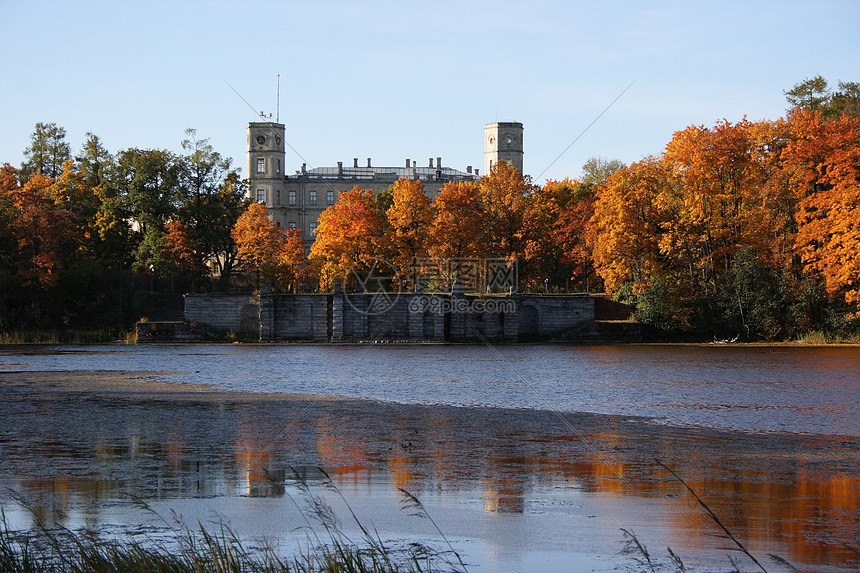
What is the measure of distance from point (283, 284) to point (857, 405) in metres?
48.5

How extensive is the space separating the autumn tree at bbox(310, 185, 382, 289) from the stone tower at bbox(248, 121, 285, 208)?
5625 cm

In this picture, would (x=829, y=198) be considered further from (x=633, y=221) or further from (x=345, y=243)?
(x=345, y=243)

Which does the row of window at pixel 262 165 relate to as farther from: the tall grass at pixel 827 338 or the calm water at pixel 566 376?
the tall grass at pixel 827 338

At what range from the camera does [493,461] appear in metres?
14.3

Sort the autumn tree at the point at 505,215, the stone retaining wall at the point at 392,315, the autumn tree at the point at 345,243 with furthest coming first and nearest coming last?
1. the autumn tree at the point at 345,243
2. the autumn tree at the point at 505,215
3. the stone retaining wall at the point at 392,315

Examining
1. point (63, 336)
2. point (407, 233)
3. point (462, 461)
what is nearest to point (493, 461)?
point (462, 461)

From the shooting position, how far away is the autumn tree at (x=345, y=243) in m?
61.2

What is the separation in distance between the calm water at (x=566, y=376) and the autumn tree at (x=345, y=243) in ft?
28.7

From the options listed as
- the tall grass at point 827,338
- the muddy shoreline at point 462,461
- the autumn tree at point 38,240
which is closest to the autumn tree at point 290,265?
the autumn tree at point 38,240

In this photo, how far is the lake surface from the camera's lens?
9.70 m

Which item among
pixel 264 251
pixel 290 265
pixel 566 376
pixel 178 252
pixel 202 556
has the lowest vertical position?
pixel 566 376

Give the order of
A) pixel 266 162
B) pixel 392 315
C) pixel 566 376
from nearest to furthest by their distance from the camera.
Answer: pixel 566 376 < pixel 392 315 < pixel 266 162

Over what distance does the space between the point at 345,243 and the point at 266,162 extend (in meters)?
60.9

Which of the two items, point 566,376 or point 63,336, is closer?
point 566,376
